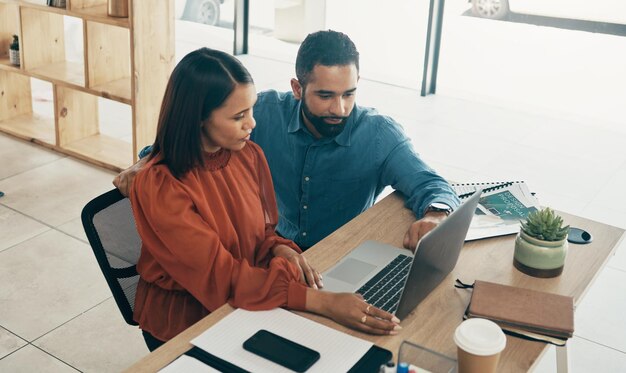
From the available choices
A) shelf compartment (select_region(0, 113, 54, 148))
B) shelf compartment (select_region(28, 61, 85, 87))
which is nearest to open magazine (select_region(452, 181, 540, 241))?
shelf compartment (select_region(28, 61, 85, 87))

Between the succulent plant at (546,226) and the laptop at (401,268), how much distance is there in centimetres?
18

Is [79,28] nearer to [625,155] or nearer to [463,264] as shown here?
[625,155]

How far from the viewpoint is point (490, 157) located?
4.93 m

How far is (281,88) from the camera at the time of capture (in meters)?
6.03

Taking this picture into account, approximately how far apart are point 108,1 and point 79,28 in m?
3.09

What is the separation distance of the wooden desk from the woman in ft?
0.20

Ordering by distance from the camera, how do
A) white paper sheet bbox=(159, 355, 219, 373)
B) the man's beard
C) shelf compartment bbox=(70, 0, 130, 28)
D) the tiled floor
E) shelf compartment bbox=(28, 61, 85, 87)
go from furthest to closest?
shelf compartment bbox=(28, 61, 85, 87) → shelf compartment bbox=(70, 0, 130, 28) → the tiled floor → the man's beard → white paper sheet bbox=(159, 355, 219, 373)

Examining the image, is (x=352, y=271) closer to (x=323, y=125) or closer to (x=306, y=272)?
(x=306, y=272)

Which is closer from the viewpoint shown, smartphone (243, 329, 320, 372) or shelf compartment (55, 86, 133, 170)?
smartphone (243, 329, 320, 372)

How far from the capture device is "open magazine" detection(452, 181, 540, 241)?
233 centimetres

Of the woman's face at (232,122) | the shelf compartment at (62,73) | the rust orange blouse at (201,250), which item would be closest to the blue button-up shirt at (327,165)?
the rust orange blouse at (201,250)

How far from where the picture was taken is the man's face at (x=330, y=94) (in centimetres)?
239

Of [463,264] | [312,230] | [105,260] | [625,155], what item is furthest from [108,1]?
[625,155]

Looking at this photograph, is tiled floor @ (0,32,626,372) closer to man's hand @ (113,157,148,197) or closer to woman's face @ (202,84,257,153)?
man's hand @ (113,157,148,197)
